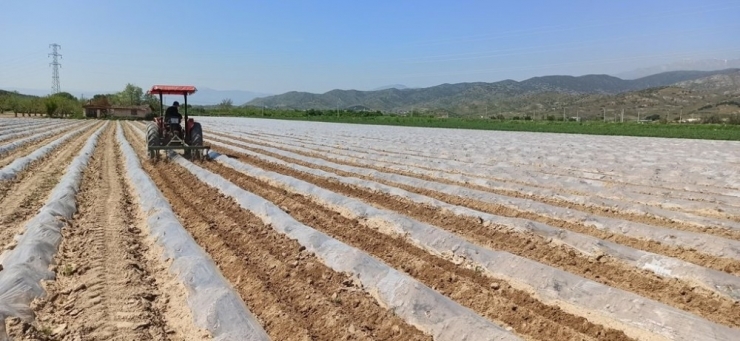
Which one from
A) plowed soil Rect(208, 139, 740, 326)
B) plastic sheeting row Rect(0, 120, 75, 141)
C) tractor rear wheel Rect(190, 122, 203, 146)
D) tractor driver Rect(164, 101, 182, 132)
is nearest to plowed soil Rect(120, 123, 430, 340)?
plowed soil Rect(208, 139, 740, 326)

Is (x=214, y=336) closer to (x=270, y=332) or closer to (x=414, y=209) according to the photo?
(x=270, y=332)

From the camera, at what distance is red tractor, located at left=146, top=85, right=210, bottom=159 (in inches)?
533

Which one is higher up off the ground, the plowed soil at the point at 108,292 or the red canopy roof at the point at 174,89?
the red canopy roof at the point at 174,89

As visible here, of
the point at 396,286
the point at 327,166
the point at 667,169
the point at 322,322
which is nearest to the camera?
the point at 322,322

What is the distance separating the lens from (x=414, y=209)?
25.3 feet

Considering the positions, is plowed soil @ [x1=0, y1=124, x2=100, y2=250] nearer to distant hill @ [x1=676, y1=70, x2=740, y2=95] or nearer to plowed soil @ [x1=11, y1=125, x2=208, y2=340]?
plowed soil @ [x1=11, y1=125, x2=208, y2=340]

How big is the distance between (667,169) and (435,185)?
559 cm

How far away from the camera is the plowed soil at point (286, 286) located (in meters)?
3.68

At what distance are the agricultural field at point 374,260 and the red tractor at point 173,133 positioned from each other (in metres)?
3.39

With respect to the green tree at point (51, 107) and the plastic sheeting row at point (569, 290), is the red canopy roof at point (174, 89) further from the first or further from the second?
the green tree at point (51, 107)

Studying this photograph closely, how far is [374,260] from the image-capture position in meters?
4.84

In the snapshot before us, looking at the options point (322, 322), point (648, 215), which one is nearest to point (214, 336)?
point (322, 322)

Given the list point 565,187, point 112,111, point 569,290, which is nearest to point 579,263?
point 569,290

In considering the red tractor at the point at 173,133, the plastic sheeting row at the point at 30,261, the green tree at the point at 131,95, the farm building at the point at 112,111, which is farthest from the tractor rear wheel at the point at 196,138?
the green tree at the point at 131,95
